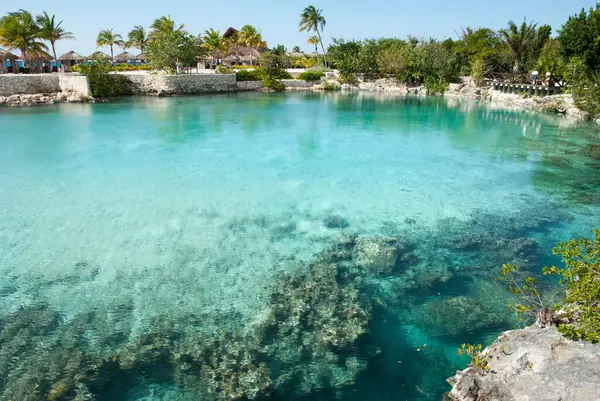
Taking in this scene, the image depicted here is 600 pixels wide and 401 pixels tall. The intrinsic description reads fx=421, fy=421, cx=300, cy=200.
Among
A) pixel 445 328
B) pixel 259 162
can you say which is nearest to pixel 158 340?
pixel 445 328

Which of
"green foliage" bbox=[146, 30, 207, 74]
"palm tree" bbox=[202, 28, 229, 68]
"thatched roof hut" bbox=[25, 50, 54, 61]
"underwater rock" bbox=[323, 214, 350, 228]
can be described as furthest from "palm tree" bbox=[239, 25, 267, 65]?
"underwater rock" bbox=[323, 214, 350, 228]

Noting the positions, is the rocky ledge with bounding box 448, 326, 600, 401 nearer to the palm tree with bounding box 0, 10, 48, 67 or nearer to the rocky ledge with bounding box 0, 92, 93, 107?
the rocky ledge with bounding box 0, 92, 93, 107

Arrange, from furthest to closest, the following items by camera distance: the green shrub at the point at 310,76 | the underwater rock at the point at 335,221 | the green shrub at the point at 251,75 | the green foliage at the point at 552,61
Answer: the green shrub at the point at 310,76 → the green shrub at the point at 251,75 → the green foliage at the point at 552,61 → the underwater rock at the point at 335,221

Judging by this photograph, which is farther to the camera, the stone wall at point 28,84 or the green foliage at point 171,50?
the green foliage at point 171,50

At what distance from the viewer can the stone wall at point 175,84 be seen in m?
45.1

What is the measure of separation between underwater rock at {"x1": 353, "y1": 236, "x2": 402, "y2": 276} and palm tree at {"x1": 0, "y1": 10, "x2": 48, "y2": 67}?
44288 mm

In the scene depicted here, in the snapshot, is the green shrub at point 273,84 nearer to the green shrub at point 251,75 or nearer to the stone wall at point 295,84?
the green shrub at point 251,75

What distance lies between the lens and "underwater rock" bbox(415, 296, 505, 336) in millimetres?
7150

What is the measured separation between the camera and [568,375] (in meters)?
4.57

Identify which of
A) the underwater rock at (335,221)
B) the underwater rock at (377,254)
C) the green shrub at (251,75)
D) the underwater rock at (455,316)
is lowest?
the underwater rock at (455,316)

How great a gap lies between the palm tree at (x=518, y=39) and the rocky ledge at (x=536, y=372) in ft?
150

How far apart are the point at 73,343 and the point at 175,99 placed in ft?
131

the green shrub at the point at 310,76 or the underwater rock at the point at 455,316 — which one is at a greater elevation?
the green shrub at the point at 310,76

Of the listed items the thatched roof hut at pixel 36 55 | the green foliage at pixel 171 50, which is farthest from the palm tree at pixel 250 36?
the thatched roof hut at pixel 36 55
